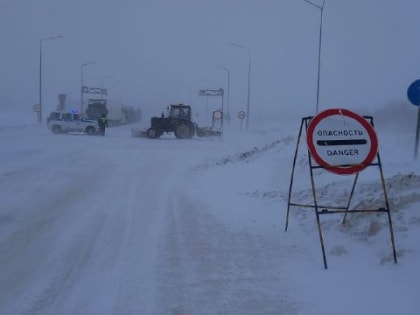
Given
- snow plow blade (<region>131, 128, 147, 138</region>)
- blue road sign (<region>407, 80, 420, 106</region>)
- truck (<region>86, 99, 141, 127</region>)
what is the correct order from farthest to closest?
truck (<region>86, 99, 141, 127</region>) < snow plow blade (<region>131, 128, 147, 138</region>) < blue road sign (<region>407, 80, 420, 106</region>)

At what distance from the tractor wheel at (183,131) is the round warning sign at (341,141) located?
37.0 m

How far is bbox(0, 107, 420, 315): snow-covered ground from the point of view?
6059mm

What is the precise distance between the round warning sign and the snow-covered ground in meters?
1.24

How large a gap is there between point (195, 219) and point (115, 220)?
4.65ft

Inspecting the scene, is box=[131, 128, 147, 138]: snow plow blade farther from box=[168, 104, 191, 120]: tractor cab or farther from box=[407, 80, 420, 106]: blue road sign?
box=[407, 80, 420, 106]: blue road sign

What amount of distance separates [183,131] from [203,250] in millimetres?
36388

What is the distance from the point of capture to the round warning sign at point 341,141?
732 cm

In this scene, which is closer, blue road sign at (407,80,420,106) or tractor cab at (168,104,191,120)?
blue road sign at (407,80,420,106)

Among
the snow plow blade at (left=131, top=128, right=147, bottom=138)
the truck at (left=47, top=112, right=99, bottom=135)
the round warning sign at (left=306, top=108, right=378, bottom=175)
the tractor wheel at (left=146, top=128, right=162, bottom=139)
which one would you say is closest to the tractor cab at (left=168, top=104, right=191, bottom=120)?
the tractor wheel at (left=146, top=128, right=162, bottom=139)

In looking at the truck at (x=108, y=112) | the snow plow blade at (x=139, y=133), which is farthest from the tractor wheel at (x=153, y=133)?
the truck at (x=108, y=112)

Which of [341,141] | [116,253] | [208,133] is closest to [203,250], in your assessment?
[116,253]

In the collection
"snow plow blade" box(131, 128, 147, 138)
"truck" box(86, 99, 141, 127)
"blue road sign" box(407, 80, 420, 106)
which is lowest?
"snow plow blade" box(131, 128, 147, 138)

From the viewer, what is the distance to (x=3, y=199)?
12.7 metres

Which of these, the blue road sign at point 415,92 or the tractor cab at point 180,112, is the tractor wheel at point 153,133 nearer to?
the tractor cab at point 180,112
